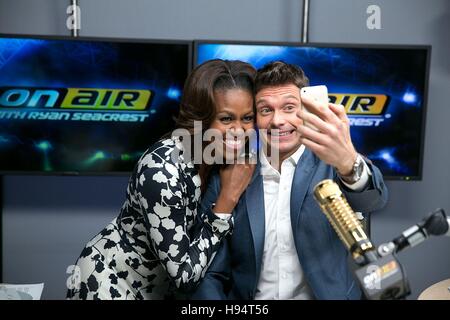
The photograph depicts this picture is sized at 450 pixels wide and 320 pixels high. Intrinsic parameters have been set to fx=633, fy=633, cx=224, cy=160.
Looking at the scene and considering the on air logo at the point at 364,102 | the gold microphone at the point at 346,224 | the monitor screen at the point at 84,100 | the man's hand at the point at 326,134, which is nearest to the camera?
the gold microphone at the point at 346,224

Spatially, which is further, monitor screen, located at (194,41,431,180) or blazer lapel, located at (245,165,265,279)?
monitor screen, located at (194,41,431,180)

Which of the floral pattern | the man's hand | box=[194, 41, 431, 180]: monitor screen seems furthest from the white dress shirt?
box=[194, 41, 431, 180]: monitor screen

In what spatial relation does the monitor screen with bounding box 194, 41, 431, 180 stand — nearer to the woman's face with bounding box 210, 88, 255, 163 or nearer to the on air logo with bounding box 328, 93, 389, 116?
the on air logo with bounding box 328, 93, 389, 116

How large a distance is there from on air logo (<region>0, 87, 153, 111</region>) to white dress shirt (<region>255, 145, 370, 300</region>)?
151 centimetres

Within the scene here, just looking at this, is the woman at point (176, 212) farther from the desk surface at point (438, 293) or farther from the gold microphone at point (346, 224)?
the desk surface at point (438, 293)

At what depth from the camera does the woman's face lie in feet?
5.36

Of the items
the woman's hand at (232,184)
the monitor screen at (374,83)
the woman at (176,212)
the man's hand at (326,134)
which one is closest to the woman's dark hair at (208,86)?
the woman at (176,212)

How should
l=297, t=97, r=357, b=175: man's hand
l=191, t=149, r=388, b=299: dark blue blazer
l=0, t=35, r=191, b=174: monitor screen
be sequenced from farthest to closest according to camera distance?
l=0, t=35, r=191, b=174: monitor screen, l=191, t=149, r=388, b=299: dark blue blazer, l=297, t=97, r=357, b=175: man's hand

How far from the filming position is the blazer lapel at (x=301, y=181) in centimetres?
158

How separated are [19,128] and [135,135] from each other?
55 centimetres

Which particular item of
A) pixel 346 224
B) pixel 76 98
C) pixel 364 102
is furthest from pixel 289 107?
pixel 76 98

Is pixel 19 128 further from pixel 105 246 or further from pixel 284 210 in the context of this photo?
pixel 284 210

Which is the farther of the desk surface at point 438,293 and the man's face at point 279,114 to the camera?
the desk surface at point 438,293

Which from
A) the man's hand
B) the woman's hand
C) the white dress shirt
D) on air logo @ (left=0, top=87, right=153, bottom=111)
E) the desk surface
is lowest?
the desk surface
